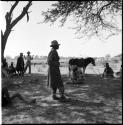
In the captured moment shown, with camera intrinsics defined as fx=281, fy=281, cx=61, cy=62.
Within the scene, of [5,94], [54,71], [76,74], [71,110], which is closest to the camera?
[71,110]

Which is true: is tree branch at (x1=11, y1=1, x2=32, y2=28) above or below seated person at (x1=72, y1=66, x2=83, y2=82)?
above

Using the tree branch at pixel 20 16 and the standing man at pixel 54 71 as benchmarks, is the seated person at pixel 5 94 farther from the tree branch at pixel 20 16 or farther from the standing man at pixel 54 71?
the tree branch at pixel 20 16

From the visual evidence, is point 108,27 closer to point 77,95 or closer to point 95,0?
point 95,0

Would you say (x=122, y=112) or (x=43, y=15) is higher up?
(x=43, y=15)

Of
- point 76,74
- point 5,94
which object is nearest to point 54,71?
point 5,94

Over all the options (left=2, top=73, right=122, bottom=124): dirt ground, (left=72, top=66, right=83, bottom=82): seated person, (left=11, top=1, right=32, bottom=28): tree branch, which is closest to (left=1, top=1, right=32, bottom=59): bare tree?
(left=11, top=1, right=32, bottom=28): tree branch

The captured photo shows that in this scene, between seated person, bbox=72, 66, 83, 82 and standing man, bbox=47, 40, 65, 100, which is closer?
standing man, bbox=47, 40, 65, 100

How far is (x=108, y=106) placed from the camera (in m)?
9.38

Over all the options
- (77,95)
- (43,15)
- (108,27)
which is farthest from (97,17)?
(77,95)

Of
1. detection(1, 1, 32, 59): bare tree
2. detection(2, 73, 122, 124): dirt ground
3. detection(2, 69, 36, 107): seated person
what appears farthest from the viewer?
detection(1, 1, 32, 59): bare tree

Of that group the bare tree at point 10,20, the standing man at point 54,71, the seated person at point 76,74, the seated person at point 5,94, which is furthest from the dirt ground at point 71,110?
the bare tree at point 10,20

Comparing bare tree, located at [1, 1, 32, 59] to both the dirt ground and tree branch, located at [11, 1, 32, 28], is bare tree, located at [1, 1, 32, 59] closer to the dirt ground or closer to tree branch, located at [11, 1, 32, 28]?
tree branch, located at [11, 1, 32, 28]

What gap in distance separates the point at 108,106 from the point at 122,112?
88cm

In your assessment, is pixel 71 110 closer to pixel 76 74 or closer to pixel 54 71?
pixel 54 71
